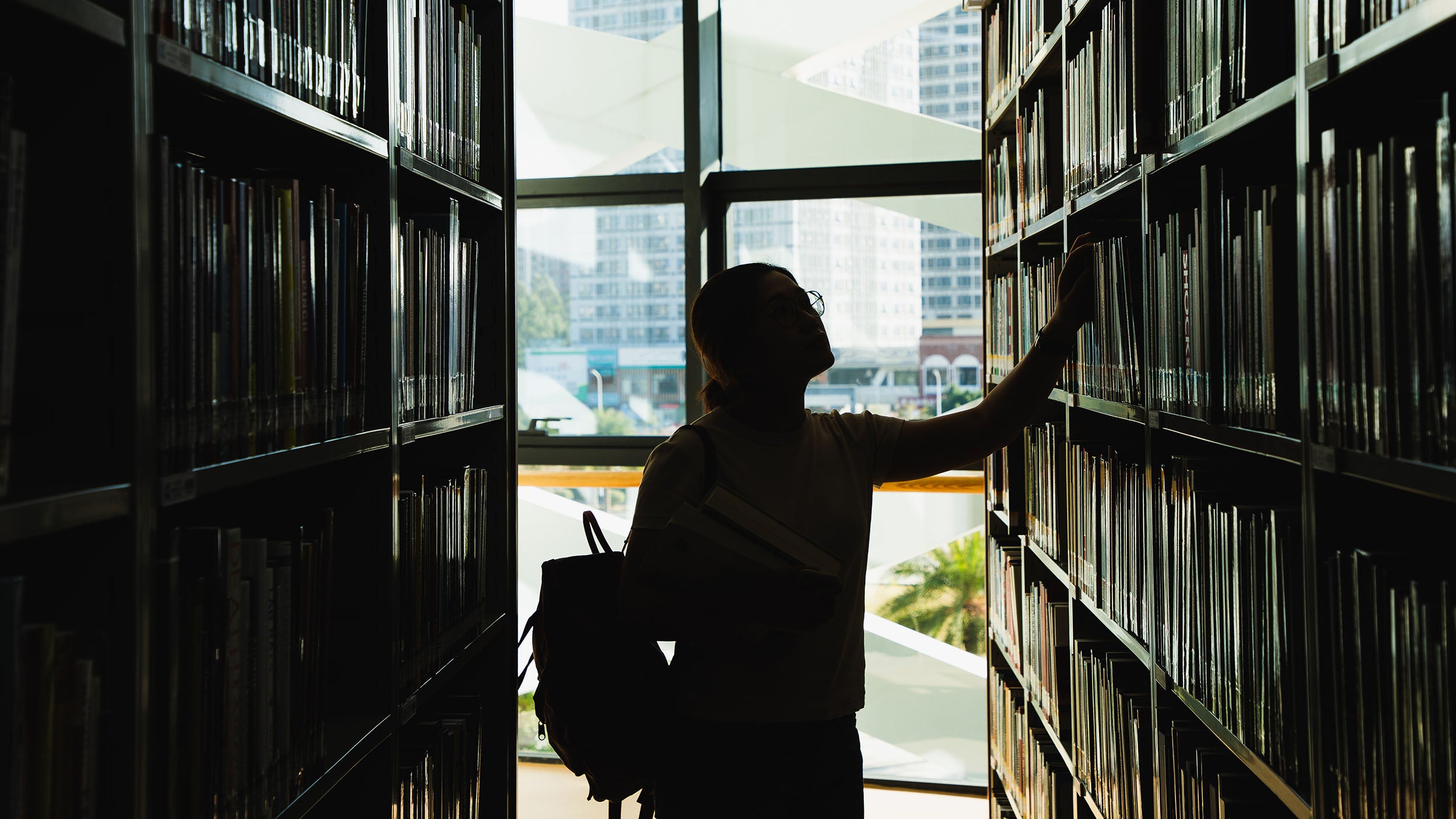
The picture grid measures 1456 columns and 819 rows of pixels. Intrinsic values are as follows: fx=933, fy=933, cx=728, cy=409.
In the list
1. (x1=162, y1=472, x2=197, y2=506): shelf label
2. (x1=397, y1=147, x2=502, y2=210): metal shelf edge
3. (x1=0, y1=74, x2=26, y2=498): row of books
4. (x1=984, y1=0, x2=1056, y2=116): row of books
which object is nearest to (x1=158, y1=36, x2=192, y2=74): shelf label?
(x1=0, y1=74, x2=26, y2=498): row of books

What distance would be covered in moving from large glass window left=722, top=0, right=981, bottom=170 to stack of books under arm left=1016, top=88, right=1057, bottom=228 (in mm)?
753

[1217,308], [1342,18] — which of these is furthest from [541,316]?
[1342,18]

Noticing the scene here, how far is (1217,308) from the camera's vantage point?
3.90 ft

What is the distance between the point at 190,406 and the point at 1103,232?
5.58ft

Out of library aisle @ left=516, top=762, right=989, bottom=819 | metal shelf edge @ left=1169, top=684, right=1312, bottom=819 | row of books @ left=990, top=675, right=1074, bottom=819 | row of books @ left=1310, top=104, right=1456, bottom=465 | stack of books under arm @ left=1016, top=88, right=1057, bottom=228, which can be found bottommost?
library aisle @ left=516, top=762, right=989, bottom=819

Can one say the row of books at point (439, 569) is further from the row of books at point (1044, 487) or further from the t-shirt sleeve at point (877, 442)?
the row of books at point (1044, 487)

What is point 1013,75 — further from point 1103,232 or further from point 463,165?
point 463,165

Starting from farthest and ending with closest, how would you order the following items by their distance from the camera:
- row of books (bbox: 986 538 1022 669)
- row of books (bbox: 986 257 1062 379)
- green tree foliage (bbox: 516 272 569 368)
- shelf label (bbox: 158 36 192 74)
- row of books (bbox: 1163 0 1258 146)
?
green tree foliage (bbox: 516 272 569 368) < row of books (bbox: 986 538 1022 669) < row of books (bbox: 986 257 1062 379) < row of books (bbox: 1163 0 1258 146) < shelf label (bbox: 158 36 192 74)

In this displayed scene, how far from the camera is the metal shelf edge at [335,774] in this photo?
1.21 meters

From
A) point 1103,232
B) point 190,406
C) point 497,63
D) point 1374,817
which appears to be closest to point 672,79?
point 497,63

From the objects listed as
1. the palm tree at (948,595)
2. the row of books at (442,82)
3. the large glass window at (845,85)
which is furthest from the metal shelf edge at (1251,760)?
the large glass window at (845,85)

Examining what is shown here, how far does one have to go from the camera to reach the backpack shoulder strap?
1.52m

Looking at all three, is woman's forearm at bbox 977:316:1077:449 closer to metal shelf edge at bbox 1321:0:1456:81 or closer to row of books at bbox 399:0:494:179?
metal shelf edge at bbox 1321:0:1456:81

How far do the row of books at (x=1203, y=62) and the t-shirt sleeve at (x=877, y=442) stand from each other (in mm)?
653
